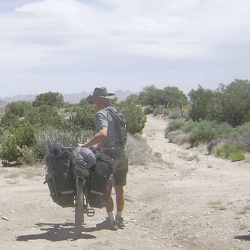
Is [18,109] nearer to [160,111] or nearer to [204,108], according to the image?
[204,108]

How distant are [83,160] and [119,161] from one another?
0.62m

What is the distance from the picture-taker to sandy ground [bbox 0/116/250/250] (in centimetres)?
667

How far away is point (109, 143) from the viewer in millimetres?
7012

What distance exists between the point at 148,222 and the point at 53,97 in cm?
4857

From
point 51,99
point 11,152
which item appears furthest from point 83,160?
point 51,99

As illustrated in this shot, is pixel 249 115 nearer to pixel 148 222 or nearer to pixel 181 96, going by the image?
pixel 148 222

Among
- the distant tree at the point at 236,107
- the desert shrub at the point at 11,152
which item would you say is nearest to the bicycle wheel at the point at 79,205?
the desert shrub at the point at 11,152

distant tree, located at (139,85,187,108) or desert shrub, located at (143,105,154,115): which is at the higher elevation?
distant tree, located at (139,85,187,108)

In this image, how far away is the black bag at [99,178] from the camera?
265 inches

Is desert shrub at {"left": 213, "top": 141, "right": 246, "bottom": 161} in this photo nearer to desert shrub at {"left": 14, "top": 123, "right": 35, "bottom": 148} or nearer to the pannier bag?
desert shrub at {"left": 14, "top": 123, "right": 35, "bottom": 148}

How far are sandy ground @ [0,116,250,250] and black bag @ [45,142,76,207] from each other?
0.49 m

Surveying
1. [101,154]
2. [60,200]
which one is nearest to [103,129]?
[101,154]

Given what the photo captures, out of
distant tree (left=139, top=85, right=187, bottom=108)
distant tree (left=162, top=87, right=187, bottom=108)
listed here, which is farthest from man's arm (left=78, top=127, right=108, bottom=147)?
distant tree (left=139, top=85, right=187, bottom=108)

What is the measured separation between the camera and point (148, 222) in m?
8.35
